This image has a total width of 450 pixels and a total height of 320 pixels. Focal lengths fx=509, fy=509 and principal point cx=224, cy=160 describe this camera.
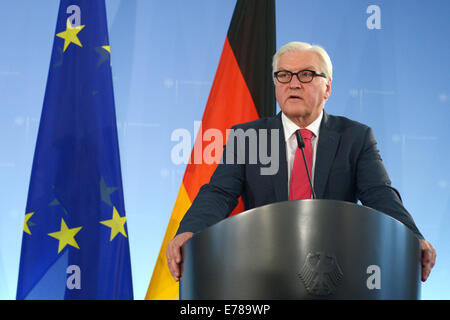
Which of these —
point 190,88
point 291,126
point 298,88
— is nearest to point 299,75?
point 298,88

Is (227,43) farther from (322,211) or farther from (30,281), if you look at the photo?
(322,211)

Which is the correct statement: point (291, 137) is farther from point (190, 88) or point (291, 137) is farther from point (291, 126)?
point (190, 88)

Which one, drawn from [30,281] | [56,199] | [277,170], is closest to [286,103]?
[277,170]

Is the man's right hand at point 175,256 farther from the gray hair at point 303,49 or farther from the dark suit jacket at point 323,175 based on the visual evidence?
the gray hair at point 303,49

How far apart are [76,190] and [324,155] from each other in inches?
51.2

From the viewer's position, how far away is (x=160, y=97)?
316 cm

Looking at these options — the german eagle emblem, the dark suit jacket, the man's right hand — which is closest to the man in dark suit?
the dark suit jacket

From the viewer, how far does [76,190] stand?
2.43 m

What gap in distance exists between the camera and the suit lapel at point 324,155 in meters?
1.61

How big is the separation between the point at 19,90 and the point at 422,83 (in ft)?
8.38

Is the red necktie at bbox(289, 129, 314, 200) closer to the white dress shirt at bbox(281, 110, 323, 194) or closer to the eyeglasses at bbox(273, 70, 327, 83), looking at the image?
the white dress shirt at bbox(281, 110, 323, 194)

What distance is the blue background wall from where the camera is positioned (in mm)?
3014

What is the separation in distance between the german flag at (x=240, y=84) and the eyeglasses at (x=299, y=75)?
896 millimetres
